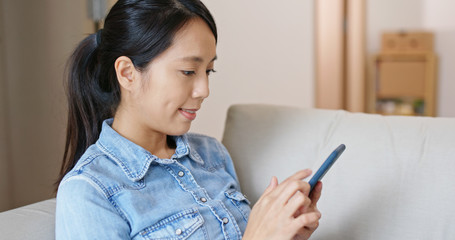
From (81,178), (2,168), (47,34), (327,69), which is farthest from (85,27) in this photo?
(327,69)

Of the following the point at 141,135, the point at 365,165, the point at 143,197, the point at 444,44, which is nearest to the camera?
the point at 143,197

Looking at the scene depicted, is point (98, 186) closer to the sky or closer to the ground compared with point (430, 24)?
closer to the sky

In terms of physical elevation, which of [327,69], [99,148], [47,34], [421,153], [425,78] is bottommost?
[425,78]

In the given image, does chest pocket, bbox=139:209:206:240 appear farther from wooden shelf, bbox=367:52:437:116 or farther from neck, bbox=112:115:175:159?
wooden shelf, bbox=367:52:437:116

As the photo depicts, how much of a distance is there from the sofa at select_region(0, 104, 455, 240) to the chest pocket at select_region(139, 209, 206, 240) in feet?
0.76

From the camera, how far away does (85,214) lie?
895mm

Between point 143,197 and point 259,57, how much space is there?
6.30 feet

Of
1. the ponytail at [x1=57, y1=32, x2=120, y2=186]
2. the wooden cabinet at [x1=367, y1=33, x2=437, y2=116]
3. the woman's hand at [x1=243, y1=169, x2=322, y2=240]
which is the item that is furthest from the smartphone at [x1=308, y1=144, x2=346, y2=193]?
the wooden cabinet at [x1=367, y1=33, x2=437, y2=116]

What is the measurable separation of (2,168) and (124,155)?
932mm

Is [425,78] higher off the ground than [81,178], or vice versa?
[81,178]

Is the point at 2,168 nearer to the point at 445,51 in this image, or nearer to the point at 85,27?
the point at 85,27

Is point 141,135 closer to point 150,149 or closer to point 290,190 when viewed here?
point 150,149

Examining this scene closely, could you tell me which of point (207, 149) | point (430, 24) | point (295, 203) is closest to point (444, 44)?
point (430, 24)

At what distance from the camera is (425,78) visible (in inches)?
182
